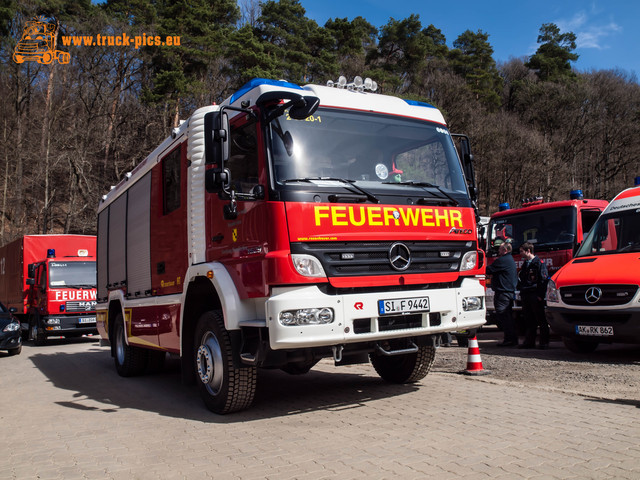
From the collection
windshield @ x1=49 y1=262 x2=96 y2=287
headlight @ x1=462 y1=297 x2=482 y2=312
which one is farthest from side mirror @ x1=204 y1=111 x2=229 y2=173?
windshield @ x1=49 y1=262 x2=96 y2=287

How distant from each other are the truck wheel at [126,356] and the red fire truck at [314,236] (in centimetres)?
240

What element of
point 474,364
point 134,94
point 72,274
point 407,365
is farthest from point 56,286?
point 134,94

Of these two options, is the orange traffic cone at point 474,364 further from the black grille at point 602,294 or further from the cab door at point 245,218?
the cab door at point 245,218

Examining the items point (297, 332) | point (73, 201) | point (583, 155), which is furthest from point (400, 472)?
point (583, 155)

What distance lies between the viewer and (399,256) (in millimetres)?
5367

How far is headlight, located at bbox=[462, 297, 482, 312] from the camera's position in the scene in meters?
5.73

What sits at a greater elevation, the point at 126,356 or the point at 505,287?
the point at 505,287

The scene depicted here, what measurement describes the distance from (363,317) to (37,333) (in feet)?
47.4

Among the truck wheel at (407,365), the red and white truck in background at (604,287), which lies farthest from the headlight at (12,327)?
the red and white truck in background at (604,287)

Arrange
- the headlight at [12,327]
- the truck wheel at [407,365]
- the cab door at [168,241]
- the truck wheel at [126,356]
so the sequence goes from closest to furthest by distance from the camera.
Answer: the cab door at [168,241], the truck wheel at [407,365], the truck wheel at [126,356], the headlight at [12,327]

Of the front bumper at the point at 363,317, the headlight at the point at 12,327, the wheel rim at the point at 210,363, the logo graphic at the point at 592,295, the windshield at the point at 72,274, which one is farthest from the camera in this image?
the windshield at the point at 72,274

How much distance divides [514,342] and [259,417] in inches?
245

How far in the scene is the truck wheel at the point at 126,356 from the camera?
8.77 metres

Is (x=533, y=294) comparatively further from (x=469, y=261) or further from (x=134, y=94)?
(x=134, y=94)
